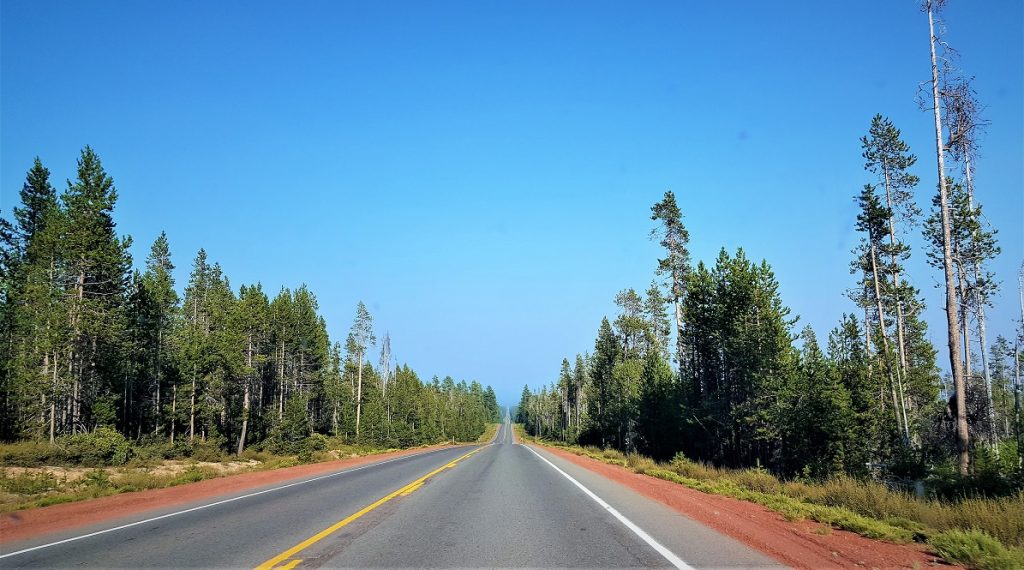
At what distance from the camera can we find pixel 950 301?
18297mm

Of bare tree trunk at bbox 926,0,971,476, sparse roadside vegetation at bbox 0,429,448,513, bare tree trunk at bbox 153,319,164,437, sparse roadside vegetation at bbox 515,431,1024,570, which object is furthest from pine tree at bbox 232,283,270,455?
bare tree trunk at bbox 926,0,971,476

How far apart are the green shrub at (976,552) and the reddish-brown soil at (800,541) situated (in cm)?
22

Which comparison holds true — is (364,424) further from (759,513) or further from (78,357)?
(759,513)

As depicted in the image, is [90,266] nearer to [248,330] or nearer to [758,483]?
[248,330]

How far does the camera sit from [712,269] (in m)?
35.0

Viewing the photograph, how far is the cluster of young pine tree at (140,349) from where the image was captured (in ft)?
94.3

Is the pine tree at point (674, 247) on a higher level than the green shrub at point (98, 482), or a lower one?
higher

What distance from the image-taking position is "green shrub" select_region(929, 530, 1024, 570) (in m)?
6.42

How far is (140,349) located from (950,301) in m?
51.3

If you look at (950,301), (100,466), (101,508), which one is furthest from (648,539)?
(100,466)

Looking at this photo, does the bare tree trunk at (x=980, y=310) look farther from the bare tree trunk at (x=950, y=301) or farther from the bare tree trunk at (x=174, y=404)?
the bare tree trunk at (x=174, y=404)

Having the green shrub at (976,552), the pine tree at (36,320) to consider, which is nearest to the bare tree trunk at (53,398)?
the pine tree at (36,320)

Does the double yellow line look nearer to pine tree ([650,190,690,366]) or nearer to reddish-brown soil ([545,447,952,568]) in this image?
reddish-brown soil ([545,447,952,568])

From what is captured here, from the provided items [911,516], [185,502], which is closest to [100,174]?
[185,502]
